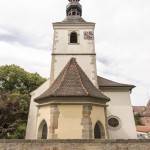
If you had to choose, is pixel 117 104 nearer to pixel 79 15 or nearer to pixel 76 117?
pixel 76 117

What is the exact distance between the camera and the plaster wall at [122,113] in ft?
46.1

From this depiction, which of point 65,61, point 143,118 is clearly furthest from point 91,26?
point 143,118

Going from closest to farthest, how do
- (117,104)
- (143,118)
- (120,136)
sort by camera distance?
(120,136) < (117,104) < (143,118)

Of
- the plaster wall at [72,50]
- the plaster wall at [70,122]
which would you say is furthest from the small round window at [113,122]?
the plaster wall at [70,122]

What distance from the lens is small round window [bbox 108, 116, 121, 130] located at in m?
14.3

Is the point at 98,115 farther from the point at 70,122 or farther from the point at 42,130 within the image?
the point at 42,130

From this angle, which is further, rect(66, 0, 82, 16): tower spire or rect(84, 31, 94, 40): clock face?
rect(66, 0, 82, 16): tower spire

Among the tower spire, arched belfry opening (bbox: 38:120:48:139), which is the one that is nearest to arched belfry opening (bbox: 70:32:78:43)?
the tower spire

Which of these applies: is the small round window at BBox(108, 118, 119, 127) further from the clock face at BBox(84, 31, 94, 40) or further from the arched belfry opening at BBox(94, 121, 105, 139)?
the clock face at BBox(84, 31, 94, 40)

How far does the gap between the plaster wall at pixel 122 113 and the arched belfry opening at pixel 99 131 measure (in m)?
3.48

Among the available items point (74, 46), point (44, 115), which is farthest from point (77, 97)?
point (74, 46)

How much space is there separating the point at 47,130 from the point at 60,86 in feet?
9.07

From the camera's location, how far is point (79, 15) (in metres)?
20.5

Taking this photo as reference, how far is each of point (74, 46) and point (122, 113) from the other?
285 inches
